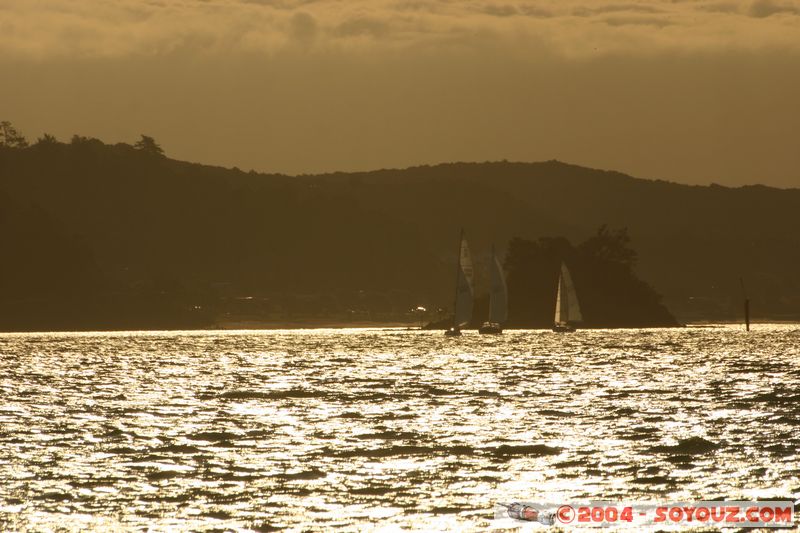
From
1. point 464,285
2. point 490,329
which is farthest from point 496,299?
point 464,285

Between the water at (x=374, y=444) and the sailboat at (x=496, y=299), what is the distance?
9457 centimetres

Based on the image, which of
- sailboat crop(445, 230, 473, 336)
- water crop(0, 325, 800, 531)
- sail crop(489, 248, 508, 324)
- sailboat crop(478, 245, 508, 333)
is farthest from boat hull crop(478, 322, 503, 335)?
water crop(0, 325, 800, 531)

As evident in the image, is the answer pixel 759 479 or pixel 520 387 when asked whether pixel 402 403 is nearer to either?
pixel 520 387

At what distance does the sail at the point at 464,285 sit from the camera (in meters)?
177

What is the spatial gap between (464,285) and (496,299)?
55.6 feet

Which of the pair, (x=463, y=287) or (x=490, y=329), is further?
(x=490, y=329)

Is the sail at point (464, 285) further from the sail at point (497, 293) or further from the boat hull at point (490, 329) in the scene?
the boat hull at point (490, 329)

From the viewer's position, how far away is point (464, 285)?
178 m

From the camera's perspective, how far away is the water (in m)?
35.0

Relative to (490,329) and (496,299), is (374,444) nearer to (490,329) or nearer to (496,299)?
(496,299)

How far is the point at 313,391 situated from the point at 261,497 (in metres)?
41.4

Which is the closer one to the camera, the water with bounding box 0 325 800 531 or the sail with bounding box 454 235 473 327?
the water with bounding box 0 325 800 531

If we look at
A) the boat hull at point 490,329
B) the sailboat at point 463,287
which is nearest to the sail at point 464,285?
the sailboat at point 463,287

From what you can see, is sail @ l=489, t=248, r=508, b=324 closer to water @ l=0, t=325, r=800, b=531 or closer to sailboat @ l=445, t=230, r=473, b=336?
sailboat @ l=445, t=230, r=473, b=336
